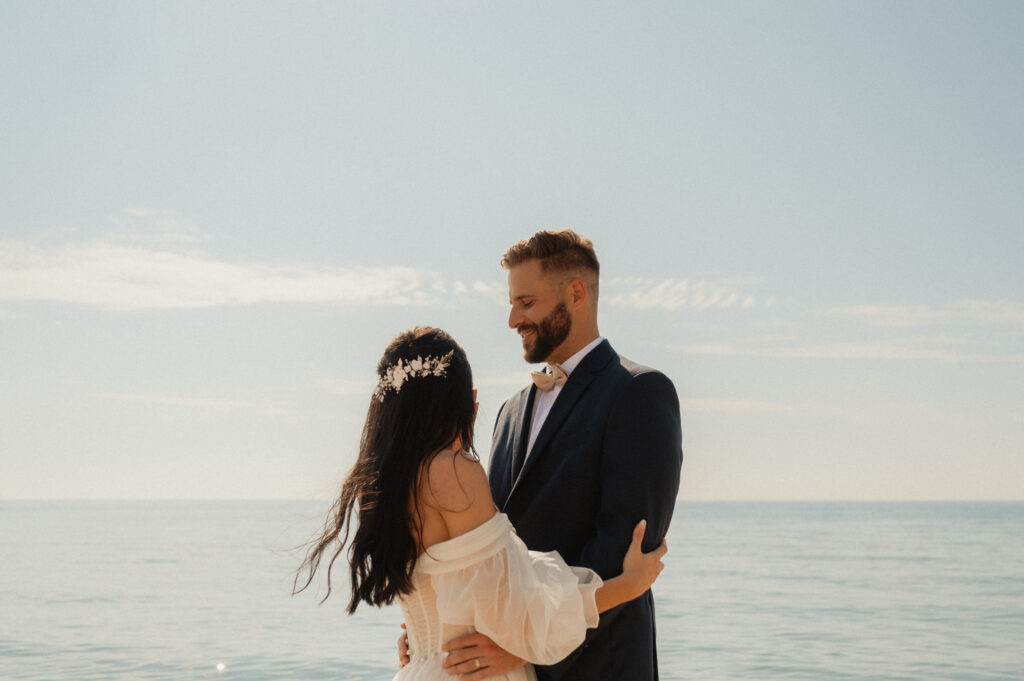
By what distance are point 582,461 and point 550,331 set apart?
0.55 m

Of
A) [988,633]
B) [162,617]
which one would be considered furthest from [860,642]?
[162,617]

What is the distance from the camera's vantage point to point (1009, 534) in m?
47.5

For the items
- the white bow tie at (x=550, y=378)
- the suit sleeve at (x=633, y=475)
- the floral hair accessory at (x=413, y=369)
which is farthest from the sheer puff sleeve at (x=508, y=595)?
the white bow tie at (x=550, y=378)

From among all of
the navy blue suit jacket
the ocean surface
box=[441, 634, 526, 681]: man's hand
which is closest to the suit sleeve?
the navy blue suit jacket

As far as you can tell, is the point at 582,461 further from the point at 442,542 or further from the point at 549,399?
the point at 442,542

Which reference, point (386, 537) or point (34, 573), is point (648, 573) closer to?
point (386, 537)

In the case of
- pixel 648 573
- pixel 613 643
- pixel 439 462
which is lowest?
pixel 613 643

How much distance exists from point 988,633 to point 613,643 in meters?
16.0

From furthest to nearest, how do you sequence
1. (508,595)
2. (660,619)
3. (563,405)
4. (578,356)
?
(660,619), (578,356), (563,405), (508,595)

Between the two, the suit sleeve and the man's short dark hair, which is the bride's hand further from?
the man's short dark hair

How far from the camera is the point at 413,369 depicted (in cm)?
269

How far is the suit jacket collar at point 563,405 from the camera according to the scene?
9.99ft

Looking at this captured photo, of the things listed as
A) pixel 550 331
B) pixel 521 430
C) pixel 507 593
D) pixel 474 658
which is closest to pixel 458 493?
pixel 507 593

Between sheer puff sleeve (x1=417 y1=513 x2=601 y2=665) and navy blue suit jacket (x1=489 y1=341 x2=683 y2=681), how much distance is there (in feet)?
0.73
